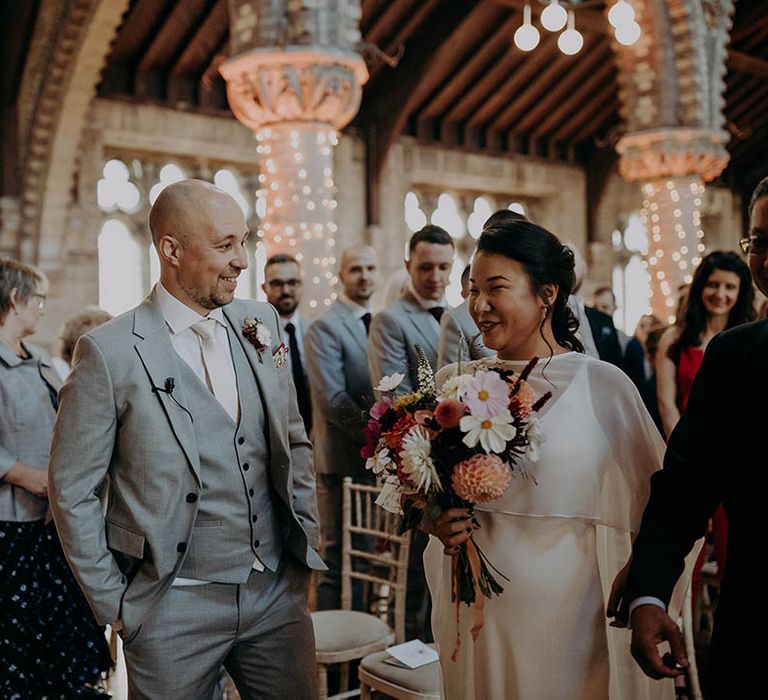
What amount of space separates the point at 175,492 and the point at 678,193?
8.06 m

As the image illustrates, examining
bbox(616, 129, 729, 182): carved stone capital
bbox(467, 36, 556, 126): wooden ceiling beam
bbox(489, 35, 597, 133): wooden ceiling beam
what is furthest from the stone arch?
bbox(489, 35, 597, 133): wooden ceiling beam

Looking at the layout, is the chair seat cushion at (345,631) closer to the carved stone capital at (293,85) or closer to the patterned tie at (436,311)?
the patterned tie at (436,311)

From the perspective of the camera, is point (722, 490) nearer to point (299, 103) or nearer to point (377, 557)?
point (377, 557)

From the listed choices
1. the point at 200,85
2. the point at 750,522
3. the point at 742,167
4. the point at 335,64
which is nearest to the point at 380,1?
the point at 200,85

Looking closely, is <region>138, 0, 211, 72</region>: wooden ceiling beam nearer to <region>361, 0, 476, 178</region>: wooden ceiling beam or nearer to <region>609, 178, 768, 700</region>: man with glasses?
<region>361, 0, 476, 178</region>: wooden ceiling beam

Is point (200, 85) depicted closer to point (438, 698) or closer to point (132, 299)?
point (132, 299)

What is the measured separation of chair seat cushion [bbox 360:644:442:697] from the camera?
2575 mm

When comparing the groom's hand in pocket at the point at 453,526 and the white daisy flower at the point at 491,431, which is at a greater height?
the white daisy flower at the point at 491,431

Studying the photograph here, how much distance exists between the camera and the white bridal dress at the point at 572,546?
6.56 feet

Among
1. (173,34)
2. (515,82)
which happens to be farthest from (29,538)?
(515,82)

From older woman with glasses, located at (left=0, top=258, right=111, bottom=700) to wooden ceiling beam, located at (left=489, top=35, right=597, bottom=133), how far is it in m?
11.3

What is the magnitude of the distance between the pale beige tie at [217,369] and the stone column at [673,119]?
23.5 feet

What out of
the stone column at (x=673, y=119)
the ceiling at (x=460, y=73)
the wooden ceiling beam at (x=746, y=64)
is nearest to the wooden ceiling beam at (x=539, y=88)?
the ceiling at (x=460, y=73)

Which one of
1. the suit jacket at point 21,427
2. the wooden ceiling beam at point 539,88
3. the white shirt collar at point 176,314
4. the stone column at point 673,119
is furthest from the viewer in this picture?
the wooden ceiling beam at point 539,88
